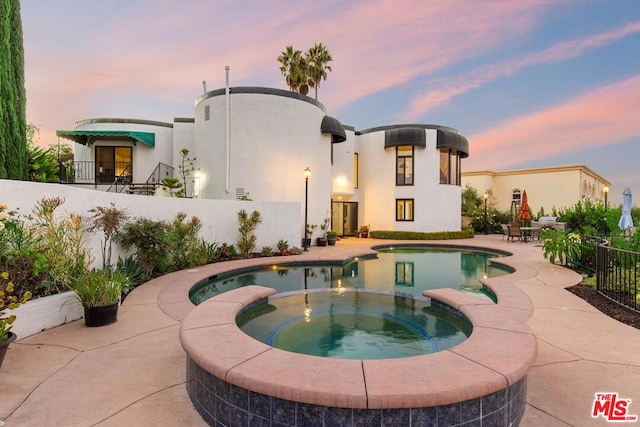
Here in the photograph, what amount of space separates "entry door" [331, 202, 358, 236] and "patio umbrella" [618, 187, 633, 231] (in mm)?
14232

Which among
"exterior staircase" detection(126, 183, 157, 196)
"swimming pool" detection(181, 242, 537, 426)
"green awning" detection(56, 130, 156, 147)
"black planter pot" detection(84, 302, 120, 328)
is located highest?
"green awning" detection(56, 130, 156, 147)

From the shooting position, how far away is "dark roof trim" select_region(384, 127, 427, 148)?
2030 cm

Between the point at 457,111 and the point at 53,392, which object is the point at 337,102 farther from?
the point at 53,392

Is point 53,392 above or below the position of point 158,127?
below

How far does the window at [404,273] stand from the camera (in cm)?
935

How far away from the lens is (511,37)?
14781 millimetres

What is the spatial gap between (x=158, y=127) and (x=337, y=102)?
48.7 feet

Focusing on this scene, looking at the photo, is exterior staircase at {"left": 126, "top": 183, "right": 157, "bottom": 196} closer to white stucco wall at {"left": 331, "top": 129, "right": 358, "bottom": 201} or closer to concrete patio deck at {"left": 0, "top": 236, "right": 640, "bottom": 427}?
white stucco wall at {"left": 331, "top": 129, "right": 358, "bottom": 201}

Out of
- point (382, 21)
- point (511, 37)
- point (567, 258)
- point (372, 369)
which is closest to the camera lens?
point (372, 369)

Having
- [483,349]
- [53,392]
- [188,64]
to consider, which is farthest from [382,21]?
[53,392]

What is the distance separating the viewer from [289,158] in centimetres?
1617

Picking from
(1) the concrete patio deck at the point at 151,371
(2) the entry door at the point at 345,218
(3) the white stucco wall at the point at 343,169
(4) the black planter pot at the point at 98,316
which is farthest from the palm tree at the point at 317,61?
(4) the black planter pot at the point at 98,316

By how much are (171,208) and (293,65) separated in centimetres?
1760

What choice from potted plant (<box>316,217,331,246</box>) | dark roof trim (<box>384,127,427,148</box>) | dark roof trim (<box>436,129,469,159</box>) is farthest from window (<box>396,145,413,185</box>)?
potted plant (<box>316,217,331,246</box>)
